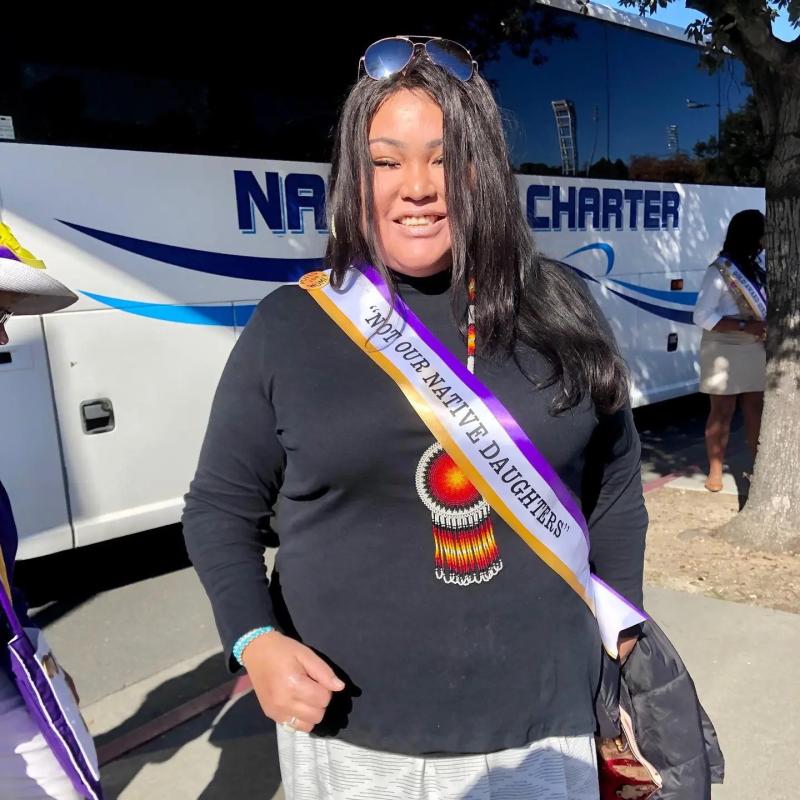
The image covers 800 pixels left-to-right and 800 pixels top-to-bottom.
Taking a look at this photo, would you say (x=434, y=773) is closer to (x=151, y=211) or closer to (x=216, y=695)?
(x=216, y=695)

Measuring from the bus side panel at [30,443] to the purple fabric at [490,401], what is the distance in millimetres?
2960

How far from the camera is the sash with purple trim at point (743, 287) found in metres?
5.29

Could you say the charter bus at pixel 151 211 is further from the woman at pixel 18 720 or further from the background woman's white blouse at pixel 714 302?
the woman at pixel 18 720

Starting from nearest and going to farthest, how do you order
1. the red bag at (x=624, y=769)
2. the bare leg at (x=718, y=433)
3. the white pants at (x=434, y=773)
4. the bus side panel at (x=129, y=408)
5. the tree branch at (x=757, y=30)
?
1. the white pants at (x=434, y=773)
2. the red bag at (x=624, y=769)
3. the tree branch at (x=757, y=30)
4. the bus side panel at (x=129, y=408)
5. the bare leg at (x=718, y=433)

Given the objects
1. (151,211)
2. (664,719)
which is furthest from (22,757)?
(151,211)

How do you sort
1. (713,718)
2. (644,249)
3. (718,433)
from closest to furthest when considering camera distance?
(713,718)
(718,433)
(644,249)

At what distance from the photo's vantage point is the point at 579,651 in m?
1.42

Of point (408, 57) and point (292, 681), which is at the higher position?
point (408, 57)

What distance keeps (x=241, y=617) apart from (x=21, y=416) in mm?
3050

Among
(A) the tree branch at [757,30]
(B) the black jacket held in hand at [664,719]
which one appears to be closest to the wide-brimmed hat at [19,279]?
(B) the black jacket held in hand at [664,719]

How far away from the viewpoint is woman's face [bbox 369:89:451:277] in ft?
4.55

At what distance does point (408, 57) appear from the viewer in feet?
4.73

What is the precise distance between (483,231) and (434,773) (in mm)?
926

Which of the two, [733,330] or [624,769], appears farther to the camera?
[733,330]
